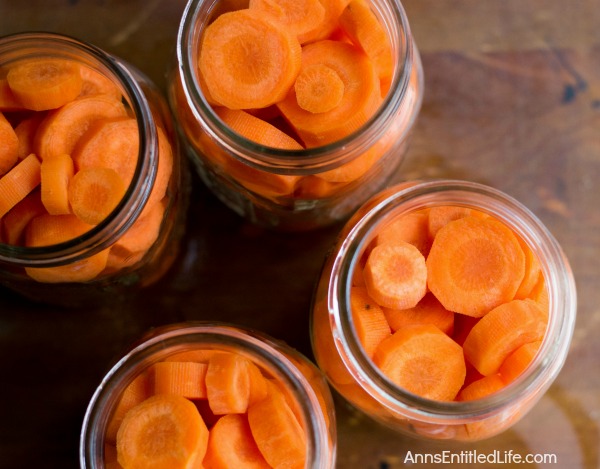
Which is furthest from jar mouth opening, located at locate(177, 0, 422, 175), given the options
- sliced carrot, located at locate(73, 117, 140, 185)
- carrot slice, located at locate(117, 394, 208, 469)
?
carrot slice, located at locate(117, 394, 208, 469)

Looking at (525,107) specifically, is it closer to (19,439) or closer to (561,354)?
(561,354)

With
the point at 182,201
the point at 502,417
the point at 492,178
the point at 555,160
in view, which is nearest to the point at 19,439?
the point at 182,201

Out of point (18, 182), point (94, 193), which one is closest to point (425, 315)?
point (94, 193)

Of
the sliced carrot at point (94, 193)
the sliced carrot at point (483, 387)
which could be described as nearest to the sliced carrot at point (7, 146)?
the sliced carrot at point (94, 193)

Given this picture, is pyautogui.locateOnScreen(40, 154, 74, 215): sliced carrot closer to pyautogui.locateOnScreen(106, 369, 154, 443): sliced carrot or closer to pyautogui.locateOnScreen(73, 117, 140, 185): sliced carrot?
pyautogui.locateOnScreen(73, 117, 140, 185): sliced carrot

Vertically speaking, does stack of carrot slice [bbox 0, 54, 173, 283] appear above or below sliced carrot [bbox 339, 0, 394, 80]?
below
